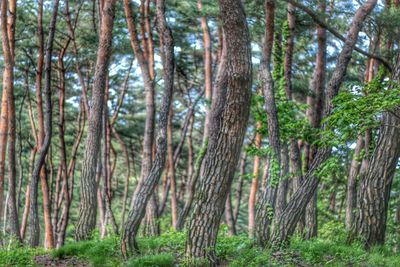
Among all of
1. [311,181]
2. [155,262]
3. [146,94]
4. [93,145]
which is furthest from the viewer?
[146,94]

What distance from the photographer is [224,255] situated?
29.0 feet

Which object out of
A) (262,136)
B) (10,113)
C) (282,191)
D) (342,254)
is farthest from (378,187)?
(10,113)

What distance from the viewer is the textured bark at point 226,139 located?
7629 mm

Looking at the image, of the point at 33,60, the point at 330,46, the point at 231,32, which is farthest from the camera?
the point at 33,60

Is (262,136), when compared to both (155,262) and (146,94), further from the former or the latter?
(155,262)

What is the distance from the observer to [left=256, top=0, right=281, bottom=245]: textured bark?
985 centimetres

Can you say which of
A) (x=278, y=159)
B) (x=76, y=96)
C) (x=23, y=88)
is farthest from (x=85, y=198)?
(x=76, y=96)

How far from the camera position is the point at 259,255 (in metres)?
8.66

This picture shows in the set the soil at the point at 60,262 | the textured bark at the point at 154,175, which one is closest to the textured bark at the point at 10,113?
the soil at the point at 60,262

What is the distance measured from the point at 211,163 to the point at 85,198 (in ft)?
12.5

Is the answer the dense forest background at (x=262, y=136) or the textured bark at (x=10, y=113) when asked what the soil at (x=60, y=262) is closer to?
the dense forest background at (x=262, y=136)

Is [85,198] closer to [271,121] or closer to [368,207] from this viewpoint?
[271,121]

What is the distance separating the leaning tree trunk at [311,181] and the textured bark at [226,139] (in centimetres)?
183

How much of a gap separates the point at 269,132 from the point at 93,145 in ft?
11.0
